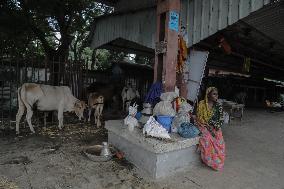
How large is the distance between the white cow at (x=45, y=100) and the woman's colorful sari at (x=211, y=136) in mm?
4157

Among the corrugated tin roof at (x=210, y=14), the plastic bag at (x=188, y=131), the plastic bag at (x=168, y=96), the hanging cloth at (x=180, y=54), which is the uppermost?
the corrugated tin roof at (x=210, y=14)

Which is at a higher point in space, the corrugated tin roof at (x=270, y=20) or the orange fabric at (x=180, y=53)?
the corrugated tin roof at (x=270, y=20)

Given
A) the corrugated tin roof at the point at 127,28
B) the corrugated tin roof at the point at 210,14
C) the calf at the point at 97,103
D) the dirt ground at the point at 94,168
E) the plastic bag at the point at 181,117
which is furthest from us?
the calf at the point at 97,103

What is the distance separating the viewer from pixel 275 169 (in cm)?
523

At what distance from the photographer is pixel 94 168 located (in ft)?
15.6

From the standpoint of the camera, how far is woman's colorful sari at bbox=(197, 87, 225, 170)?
500cm

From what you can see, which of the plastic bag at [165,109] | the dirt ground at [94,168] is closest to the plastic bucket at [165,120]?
the plastic bag at [165,109]

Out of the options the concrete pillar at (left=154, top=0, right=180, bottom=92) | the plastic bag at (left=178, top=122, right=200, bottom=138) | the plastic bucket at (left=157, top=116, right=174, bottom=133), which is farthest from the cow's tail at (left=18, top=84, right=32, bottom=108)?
the plastic bag at (left=178, top=122, right=200, bottom=138)

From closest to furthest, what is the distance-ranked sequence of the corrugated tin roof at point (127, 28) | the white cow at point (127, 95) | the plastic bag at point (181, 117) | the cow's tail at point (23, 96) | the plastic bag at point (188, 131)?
the plastic bag at point (188, 131)
the plastic bag at point (181, 117)
the cow's tail at point (23, 96)
the corrugated tin roof at point (127, 28)
the white cow at point (127, 95)

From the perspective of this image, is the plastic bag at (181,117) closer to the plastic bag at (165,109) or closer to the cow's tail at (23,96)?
the plastic bag at (165,109)

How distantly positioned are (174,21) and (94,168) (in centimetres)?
340

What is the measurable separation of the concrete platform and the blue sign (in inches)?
90.1

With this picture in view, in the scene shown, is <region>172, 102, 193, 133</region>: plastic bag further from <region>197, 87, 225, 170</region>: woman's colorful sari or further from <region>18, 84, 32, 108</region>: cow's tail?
<region>18, 84, 32, 108</region>: cow's tail

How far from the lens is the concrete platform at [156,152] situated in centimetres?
444
